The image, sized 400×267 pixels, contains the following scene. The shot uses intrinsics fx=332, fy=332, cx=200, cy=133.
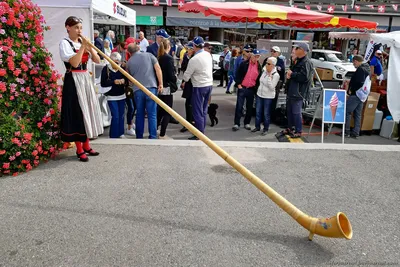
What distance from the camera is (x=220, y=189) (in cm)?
380

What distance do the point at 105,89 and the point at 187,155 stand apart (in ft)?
6.71

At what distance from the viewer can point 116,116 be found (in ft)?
19.3

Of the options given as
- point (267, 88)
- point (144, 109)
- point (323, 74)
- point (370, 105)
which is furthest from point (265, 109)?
point (323, 74)

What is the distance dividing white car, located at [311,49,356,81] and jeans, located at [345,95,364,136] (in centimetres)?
878

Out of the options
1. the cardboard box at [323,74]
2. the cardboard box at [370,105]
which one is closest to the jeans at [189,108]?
the cardboard box at [370,105]

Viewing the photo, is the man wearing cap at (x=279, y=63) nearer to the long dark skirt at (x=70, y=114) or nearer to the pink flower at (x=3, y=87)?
the long dark skirt at (x=70, y=114)

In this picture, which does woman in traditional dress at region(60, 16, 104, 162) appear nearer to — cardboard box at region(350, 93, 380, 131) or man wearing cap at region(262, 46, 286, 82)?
man wearing cap at region(262, 46, 286, 82)

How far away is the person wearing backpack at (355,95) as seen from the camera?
703 centimetres

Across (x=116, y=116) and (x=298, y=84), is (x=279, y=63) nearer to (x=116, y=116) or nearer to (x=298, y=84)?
(x=298, y=84)

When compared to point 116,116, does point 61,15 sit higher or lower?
higher

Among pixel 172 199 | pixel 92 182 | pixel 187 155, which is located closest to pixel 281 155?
pixel 187 155

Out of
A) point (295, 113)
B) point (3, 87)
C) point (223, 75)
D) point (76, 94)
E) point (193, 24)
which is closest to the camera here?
point (3, 87)

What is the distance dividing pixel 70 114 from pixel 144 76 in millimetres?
1700

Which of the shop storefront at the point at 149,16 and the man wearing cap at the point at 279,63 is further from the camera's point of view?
the shop storefront at the point at 149,16
